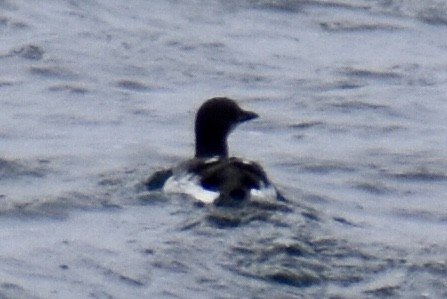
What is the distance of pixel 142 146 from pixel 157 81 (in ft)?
10.0

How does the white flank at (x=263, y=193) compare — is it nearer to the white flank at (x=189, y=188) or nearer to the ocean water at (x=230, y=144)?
the ocean water at (x=230, y=144)

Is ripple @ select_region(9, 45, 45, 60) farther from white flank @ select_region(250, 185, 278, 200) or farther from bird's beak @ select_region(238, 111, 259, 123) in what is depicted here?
white flank @ select_region(250, 185, 278, 200)

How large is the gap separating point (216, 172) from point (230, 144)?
3.10 metres

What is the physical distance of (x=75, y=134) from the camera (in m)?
18.5

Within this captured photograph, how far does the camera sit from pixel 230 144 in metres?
18.8

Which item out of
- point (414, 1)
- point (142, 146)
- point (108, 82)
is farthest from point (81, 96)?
point (414, 1)

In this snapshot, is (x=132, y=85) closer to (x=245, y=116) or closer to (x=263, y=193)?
(x=245, y=116)

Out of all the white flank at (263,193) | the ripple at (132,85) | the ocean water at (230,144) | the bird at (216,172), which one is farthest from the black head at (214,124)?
the ripple at (132,85)

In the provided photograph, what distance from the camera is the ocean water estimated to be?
1380cm

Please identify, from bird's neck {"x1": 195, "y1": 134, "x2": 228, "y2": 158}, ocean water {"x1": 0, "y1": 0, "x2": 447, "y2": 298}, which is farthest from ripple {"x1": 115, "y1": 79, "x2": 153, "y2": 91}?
bird's neck {"x1": 195, "y1": 134, "x2": 228, "y2": 158}

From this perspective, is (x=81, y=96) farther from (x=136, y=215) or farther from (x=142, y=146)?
(x=136, y=215)

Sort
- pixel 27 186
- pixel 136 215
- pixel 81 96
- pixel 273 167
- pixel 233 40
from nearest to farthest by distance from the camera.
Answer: pixel 136 215, pixel 27 186, pixel 273 167, pixel 81 96, pixel 233 40

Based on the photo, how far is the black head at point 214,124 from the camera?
55.8 ft

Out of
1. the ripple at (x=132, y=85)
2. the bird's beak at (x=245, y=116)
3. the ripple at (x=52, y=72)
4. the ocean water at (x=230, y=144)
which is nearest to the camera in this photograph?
the ocean water at (x=230, y=144)
